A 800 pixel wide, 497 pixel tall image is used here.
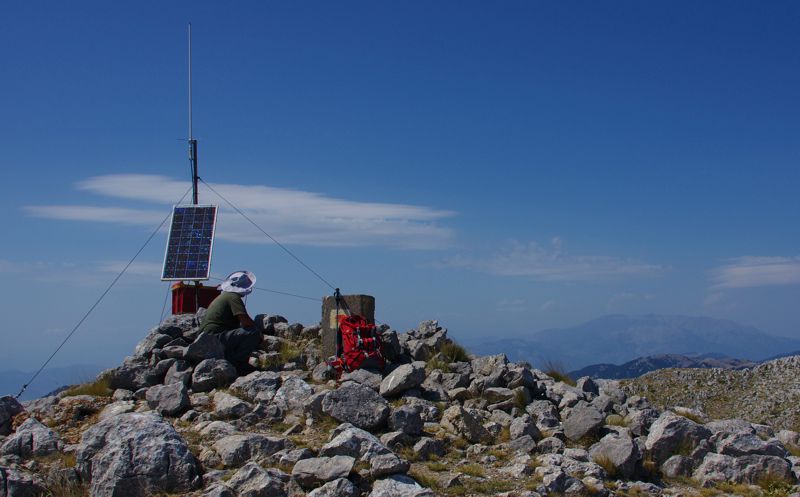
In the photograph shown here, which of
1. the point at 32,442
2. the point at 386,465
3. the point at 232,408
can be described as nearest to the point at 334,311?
the point at 232,408

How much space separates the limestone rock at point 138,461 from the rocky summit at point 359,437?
0.8 inches

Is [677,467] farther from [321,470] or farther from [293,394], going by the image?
[293,394]

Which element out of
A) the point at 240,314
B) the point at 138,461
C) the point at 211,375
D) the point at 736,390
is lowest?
the point at 736,390

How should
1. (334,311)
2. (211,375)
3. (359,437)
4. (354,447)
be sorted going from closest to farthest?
(354,447) → (359,437) → (211,375) → (334,311)

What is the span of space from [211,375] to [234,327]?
1937 millimetres

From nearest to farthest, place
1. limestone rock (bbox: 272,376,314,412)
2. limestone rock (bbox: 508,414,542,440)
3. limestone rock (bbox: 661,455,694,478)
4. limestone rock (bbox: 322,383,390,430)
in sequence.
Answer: limestone rock (bbox: 661,455,694,478), limestone rock (bbox: 322,383,390,430), limestone rock (bbox: 508,414,542,440), limestone rock (bbox: 272,376,314,412)

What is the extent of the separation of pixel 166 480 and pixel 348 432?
97.5 inches

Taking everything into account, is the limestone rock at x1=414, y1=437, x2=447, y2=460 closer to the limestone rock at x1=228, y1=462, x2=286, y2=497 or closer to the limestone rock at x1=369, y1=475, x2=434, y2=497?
the limestone rock at x1=369, y1=475, x2=434, y2=497

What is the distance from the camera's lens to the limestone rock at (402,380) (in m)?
13.1

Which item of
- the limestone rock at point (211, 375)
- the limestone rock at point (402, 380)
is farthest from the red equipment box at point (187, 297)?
the limestone rock at point (402, 380)

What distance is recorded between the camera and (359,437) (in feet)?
32.6

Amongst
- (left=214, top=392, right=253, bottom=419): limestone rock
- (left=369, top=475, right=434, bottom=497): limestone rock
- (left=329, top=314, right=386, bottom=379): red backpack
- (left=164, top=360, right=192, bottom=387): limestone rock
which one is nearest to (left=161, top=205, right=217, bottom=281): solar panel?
(left=164, top=360, right=192, bottom=387): limestone rock

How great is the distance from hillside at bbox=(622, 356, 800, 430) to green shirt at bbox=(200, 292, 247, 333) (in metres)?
15.3

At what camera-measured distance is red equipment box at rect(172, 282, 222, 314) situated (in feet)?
59.7
